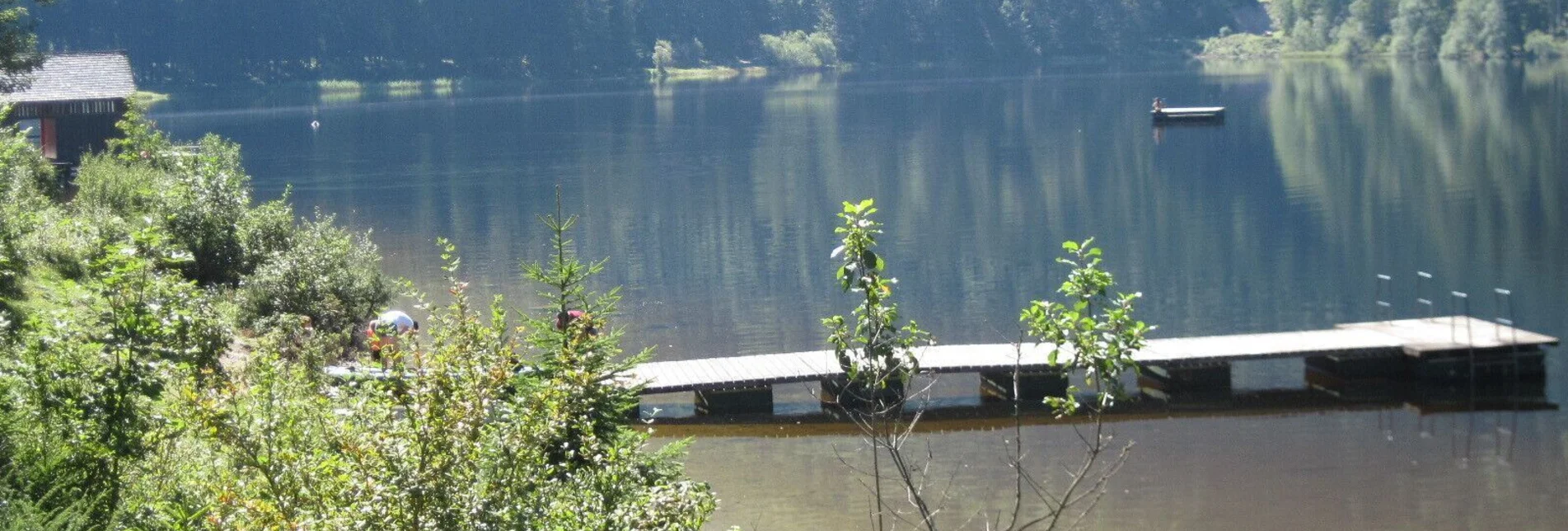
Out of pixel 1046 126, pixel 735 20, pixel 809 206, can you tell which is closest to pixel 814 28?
pixel 735 20

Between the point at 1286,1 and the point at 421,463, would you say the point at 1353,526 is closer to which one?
the point at 421,463

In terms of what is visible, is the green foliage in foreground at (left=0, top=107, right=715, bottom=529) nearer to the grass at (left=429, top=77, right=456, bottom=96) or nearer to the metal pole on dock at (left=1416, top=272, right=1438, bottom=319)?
the metal pole on dock at (left=1416, top=272, right=1438, bottom=319)

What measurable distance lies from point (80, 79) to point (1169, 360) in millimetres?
30681

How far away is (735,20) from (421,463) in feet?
488

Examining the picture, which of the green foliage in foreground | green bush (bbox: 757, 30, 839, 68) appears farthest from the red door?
green bush (bbox: 757, 30, 839, 68)

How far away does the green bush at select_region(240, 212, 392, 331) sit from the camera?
75.9ft

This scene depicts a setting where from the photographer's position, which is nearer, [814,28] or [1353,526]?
[1353,526]

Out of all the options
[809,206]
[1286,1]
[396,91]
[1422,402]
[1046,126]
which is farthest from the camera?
[1286,1]

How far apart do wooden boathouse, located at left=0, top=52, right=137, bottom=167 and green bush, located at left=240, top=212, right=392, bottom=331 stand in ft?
58.3

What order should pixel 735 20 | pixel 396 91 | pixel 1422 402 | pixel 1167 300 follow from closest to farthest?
1. pixel 1422 402
2. pixel 1167 300
3. pixel 396 91
4. pixel 735 20

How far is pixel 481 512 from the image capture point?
24.6 feet

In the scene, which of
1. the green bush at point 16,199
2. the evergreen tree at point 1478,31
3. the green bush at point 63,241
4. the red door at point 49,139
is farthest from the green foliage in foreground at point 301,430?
the evergreen tree at point 1478,31

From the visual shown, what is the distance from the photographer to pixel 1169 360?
70.2 ft

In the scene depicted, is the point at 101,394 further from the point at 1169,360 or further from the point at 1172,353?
the point at 1172,353
